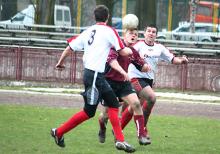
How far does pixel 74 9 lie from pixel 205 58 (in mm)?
20037

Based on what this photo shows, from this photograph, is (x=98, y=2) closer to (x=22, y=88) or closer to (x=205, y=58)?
(x=205, y=58)

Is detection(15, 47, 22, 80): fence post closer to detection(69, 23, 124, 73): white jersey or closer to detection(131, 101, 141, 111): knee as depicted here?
detection(131, 101, 141, 111): knee

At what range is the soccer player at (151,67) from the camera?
13797mm

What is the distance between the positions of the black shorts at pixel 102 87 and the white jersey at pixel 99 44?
9cm

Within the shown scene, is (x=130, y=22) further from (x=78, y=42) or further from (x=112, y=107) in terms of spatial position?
(x=112, y=107)

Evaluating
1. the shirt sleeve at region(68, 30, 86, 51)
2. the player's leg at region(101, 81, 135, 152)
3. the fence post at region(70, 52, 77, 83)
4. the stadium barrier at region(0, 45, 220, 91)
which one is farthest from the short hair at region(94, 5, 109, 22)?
the fence post at region(70, 52, 77, 83)

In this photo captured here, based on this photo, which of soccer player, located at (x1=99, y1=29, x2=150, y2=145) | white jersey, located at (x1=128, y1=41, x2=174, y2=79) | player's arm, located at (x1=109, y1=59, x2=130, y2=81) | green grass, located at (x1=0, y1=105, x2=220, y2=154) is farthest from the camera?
white jersey, located at (x1=128, y1=41, x2=174, y2=79)

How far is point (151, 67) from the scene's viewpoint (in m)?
14.1

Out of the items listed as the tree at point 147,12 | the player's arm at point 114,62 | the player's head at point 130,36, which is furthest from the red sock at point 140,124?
the tree at point 147,12

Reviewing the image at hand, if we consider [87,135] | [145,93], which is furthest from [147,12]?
[145,93]

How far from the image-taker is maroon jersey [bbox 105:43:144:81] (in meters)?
12.4

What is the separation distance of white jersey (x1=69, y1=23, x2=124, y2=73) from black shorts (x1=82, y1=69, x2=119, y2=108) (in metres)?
0.09

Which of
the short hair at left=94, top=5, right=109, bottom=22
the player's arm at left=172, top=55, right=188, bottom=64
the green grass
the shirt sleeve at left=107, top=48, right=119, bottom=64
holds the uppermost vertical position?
the short hair at left=94, top=5, right=109, bottom=22

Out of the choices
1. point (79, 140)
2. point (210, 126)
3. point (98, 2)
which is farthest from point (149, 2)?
point (79, 140)
